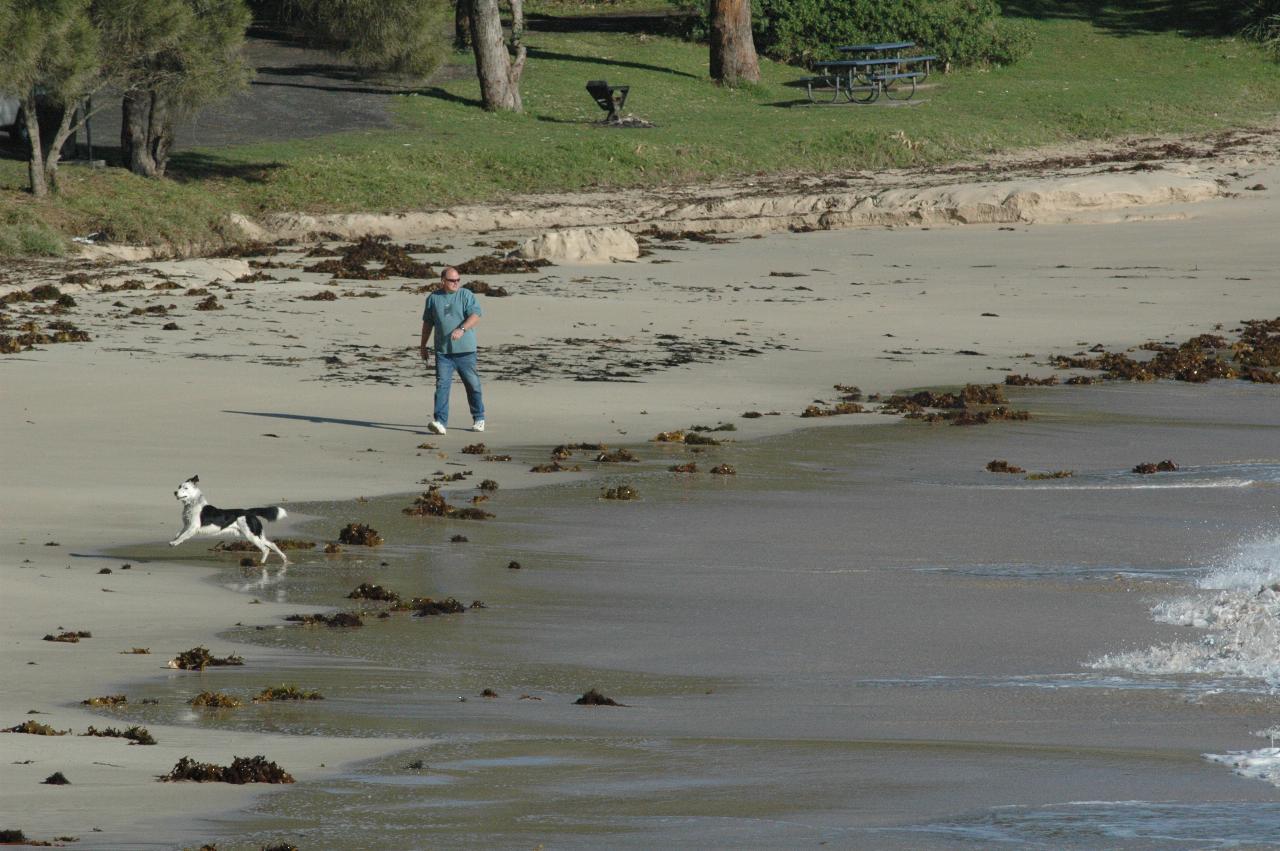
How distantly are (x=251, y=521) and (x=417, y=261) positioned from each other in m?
15.7

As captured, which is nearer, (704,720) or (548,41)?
(704,720)

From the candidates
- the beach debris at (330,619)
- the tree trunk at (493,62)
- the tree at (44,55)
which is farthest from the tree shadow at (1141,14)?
the beach debris at (330,619)

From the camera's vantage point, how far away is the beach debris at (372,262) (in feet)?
74.7

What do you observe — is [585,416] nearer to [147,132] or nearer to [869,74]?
[147,132]

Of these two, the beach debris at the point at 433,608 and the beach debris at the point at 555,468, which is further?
the beach debris at the point at 555,468

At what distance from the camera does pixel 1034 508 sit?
1130 centimetres

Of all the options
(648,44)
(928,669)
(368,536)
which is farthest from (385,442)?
(648,44)

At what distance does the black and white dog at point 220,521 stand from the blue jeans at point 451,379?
4.39m

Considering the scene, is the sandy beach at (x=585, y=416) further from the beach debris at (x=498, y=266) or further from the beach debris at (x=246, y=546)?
the beach debris at (x=498, y=266)

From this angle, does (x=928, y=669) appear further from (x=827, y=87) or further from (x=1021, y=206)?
(x=827, y=87)

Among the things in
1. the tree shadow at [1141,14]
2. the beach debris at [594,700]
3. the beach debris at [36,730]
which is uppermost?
the tree shadow at [1141,14]

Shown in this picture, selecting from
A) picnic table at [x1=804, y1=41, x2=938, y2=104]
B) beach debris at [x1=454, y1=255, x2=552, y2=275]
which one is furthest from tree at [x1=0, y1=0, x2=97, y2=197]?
picnic table at [x1=804, y1=41, x2=938, y2=104]

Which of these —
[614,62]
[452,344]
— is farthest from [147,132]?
[452,344]

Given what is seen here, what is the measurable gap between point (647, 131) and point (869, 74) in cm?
773
